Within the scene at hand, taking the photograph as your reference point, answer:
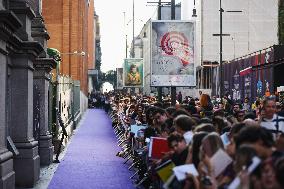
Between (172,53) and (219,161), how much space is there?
52.4ft

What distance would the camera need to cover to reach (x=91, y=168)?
19750 millimetres

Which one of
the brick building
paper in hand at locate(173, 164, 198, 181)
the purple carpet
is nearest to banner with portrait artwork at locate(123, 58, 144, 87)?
the brick building

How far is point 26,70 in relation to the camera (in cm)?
1562

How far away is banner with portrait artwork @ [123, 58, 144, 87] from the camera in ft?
158

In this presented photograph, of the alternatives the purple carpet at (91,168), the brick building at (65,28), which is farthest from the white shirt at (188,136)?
the brick building at (65,28)

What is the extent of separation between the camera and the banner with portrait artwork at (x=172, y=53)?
2234 cm

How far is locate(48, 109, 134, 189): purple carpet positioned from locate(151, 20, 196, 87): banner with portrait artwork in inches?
124

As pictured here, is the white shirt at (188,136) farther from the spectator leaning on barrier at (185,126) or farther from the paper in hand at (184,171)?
the paper in hand at (184,171)

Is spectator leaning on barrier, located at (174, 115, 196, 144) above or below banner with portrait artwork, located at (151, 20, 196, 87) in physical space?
below

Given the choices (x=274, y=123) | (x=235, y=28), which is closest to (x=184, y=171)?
(x=274, y=123)

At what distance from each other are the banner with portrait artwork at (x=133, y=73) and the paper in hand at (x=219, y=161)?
4066 cm

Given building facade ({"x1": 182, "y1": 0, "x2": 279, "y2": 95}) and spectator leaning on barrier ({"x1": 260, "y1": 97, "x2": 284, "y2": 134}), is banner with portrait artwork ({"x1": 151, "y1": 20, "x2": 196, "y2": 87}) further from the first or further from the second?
building facade ({"x1": 182, "y1": 0, "x2": 279, "y2": 95})

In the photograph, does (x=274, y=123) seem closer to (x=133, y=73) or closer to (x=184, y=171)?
(x=184, y=171)

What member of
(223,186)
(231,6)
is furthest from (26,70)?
(231,6)
